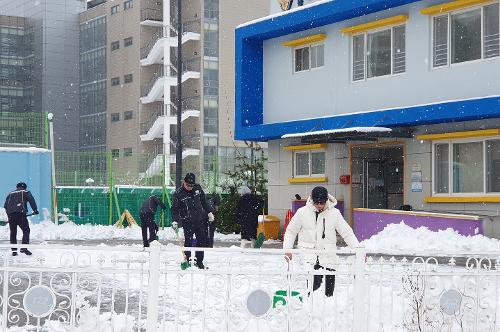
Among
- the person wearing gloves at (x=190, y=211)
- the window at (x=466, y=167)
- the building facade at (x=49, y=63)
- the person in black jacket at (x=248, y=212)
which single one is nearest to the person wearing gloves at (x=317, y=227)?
the person wearing gloves at (x=190, y=211)

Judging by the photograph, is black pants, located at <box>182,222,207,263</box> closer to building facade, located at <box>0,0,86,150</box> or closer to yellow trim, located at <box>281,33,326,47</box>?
yellow trim, located at <box>281,33,326,47</box>

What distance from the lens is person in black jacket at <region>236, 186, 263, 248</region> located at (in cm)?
1955

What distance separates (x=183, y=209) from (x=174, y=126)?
45.1 meters

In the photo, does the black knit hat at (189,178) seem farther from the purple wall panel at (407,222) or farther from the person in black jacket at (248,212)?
the purple wall panel at (407,222)

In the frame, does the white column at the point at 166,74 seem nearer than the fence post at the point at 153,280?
No

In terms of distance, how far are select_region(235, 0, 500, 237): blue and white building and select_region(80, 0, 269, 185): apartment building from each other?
1223 inches

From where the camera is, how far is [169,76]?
5922cm

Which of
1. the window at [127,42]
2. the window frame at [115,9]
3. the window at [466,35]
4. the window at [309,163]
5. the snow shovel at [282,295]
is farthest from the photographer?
the window frame at [115,9]

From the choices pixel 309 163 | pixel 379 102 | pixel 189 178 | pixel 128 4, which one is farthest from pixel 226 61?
pixel 189 178

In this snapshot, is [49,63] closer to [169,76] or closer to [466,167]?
[169,76]

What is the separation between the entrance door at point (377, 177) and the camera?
75.0 feet

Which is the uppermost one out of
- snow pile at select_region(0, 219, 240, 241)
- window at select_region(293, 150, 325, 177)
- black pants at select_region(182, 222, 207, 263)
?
window at select_region(293, 150, 325, 177)

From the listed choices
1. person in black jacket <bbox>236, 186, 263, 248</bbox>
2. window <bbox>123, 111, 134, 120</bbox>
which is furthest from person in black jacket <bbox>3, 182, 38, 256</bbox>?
window <bbox>123, 111, 134, 120</bbox>

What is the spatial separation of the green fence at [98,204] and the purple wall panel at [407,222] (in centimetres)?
909
